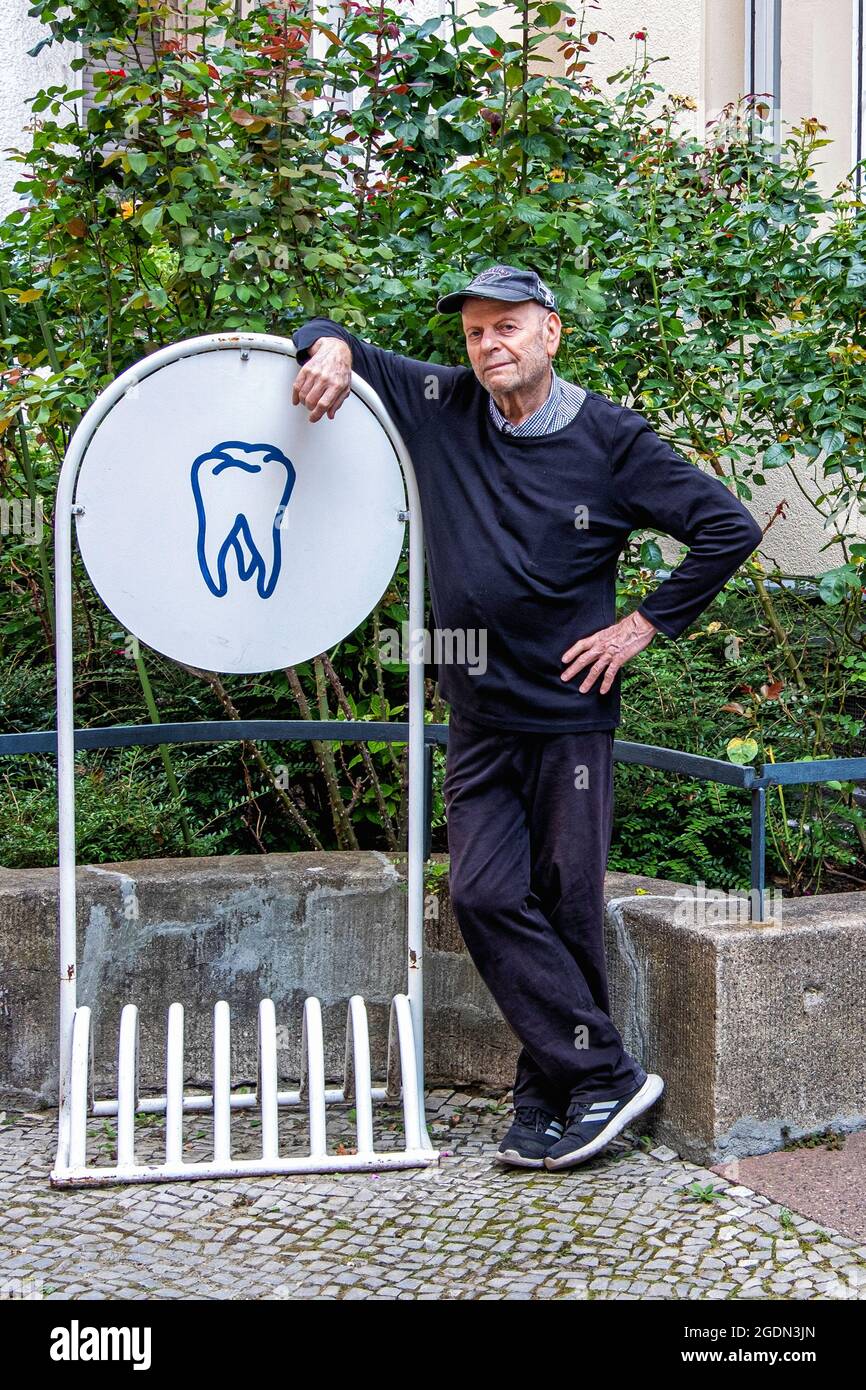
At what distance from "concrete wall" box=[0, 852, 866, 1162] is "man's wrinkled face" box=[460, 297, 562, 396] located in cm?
123

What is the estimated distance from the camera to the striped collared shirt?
3229 mm

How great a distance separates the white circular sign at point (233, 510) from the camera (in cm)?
324

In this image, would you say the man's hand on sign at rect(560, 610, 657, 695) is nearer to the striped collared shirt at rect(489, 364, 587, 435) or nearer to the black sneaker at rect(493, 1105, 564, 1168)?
the striped collared shirt at rect(489, 364, 587, 435)

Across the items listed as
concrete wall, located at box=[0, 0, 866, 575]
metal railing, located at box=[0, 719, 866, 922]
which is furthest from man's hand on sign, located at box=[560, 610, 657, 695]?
concrete wall, located at box=[0, 0, 866, 575]

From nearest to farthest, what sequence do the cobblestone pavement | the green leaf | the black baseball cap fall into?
the cobblestone pavement → the black baseball cap → the green leaf

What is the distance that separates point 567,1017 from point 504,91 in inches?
88.0

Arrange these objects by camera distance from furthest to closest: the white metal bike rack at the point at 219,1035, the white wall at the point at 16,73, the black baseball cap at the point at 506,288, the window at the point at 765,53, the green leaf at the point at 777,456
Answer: the white wall at the point at 16,73, the window at the point at 765,53, the green leaf at the point at 777,456, the white metal bike rack at the point at 219,1035, the black baseball cap at the point at 506,288

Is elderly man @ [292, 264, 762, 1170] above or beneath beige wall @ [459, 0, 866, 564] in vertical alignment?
beneath

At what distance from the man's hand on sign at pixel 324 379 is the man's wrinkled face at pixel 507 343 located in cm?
28

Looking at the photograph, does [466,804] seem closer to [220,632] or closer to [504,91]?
[220,632]

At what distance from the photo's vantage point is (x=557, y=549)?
3.18m

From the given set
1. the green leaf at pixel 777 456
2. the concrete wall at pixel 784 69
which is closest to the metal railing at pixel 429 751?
the green leaf at pixel 777 456

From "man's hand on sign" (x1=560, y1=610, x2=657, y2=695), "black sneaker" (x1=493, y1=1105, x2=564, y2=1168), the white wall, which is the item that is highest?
the white wall

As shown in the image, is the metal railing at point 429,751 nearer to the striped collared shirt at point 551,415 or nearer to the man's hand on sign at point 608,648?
the man's hand on sign at point 608,648
